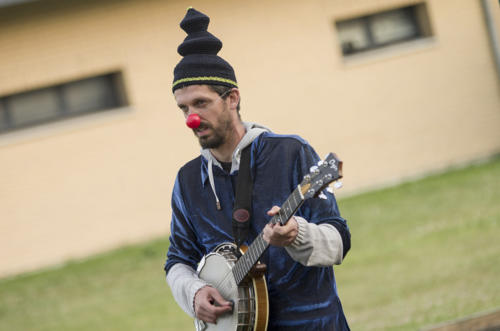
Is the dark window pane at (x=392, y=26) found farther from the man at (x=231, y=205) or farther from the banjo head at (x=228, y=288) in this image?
the banjo head at (x=228, y=288)

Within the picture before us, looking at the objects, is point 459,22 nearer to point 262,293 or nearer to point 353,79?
point 353,79

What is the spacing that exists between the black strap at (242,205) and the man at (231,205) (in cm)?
2

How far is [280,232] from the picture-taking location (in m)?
2.67

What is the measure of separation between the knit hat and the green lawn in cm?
342

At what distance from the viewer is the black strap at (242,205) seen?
10.0ft

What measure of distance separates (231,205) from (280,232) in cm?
53

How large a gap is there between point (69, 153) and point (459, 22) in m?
6.69

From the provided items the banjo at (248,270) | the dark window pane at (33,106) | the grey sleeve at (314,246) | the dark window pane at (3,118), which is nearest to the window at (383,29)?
the dark window pane at (33,106)

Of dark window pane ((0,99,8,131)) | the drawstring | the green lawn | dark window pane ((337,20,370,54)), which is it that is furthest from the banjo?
dark window pane ((337,20,370,54))

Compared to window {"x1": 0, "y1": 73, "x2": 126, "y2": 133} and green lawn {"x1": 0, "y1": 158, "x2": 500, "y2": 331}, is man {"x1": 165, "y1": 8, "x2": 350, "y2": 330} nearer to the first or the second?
green lawn {"x1": 0, "y1": 158, "x2": 500, "y2": 331}

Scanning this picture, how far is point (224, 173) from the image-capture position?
322 cm

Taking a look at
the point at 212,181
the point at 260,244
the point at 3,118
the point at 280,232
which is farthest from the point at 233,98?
the point at 3,118

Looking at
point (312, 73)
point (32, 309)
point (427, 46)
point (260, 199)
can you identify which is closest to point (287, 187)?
point (260, 199)

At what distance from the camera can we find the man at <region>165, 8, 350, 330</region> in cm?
299
